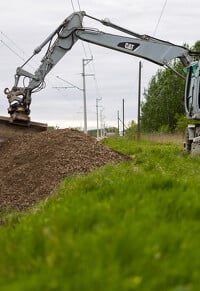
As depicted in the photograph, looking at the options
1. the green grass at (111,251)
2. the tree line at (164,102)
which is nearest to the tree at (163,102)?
the tree line at (164,102)

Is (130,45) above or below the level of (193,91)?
above

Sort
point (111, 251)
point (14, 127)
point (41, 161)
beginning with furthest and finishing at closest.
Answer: point (14, 127) < point (41, 161) < point (111, 251)

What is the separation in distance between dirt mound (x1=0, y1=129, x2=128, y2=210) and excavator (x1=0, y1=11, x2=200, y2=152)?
140 centimetres

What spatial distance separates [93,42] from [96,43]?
5.8 inches

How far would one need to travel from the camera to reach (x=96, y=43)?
20.8 m

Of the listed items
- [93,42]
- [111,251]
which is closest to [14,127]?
[93,42]

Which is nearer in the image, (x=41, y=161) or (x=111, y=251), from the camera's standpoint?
(x=111, y=251)

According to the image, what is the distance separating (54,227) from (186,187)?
8.58ft

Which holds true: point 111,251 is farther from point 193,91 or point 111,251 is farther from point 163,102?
point 163,102

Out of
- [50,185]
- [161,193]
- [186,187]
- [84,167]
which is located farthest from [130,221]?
[84,167]

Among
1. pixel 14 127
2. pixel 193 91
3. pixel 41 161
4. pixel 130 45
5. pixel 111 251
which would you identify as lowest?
pixel 41 161

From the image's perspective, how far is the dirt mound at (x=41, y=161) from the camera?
1284 cm

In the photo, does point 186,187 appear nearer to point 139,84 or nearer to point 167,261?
point 167,261

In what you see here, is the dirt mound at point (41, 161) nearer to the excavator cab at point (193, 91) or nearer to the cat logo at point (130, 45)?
the excavator cab at point (193, 91)
